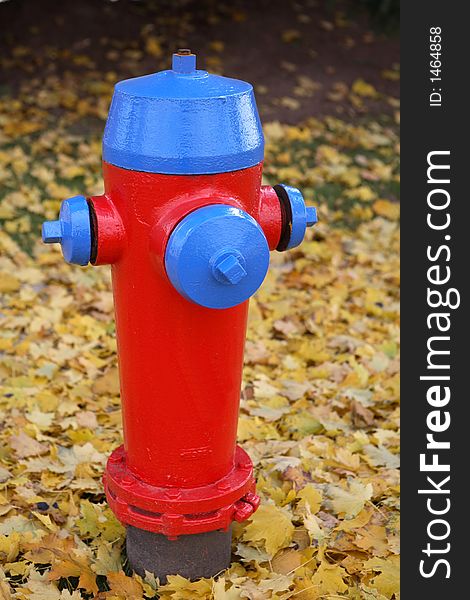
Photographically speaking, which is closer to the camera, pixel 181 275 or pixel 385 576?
pixel 181 275

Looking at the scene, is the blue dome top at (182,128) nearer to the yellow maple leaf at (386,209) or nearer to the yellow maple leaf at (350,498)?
the yellow maple leaf at (350,498)

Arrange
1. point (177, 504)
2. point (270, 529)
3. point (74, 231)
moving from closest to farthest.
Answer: point (74, 231) < point (177, 504) < point (270, 529)

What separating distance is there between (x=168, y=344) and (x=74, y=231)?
1.18ft

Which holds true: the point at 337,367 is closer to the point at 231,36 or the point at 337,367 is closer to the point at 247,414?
the point at 247,414

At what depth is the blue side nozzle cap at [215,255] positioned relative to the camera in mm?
1979

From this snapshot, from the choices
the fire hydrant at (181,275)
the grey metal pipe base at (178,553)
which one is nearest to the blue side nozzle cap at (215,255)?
the fire hydrant at (181,275)

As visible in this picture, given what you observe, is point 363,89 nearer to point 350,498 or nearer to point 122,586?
point 350,498

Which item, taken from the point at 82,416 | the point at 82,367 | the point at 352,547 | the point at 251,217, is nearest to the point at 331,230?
the point at 82,367

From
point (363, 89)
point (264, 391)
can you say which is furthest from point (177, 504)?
point (363, 89)

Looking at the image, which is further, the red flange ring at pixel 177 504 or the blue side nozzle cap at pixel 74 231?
the red flange ring at pixel 177 504

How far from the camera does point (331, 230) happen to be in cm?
556

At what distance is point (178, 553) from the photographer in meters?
2.41

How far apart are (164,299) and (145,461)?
1.55 ft

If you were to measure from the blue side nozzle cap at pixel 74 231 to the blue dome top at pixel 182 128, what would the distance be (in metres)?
0.14
